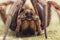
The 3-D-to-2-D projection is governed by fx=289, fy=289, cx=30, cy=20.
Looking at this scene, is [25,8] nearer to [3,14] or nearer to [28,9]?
[28,9]

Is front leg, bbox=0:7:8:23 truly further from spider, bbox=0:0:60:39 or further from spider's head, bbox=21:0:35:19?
spider's head, bbox=21:0:35:19

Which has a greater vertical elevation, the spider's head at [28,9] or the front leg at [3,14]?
the spider's head at [28,9]

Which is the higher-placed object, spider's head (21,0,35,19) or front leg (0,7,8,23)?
spider's head (21,0,35,19)

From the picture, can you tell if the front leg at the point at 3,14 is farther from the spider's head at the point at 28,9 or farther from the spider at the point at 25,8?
the spider's head at the point at 28,9

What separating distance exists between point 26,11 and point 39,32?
193 mm

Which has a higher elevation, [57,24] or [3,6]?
[3,6]

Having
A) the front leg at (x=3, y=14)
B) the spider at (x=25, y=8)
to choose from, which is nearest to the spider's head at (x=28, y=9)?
the spider at (x=25, y=8)

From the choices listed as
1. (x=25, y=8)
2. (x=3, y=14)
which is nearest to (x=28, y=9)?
(x=25, y=8)

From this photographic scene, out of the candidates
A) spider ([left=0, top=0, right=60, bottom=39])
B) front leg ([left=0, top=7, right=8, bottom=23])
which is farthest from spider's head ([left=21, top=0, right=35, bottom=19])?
front leg ([left=0, top=7, right=8, bottom=23])

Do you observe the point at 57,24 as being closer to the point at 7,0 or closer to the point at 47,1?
the point at 47,1

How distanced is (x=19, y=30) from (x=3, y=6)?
21 cm

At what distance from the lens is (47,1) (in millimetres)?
2078

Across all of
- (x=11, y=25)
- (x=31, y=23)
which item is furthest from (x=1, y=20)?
(x=31, y=23)

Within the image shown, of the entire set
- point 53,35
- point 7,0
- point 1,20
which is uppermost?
point 7,0
